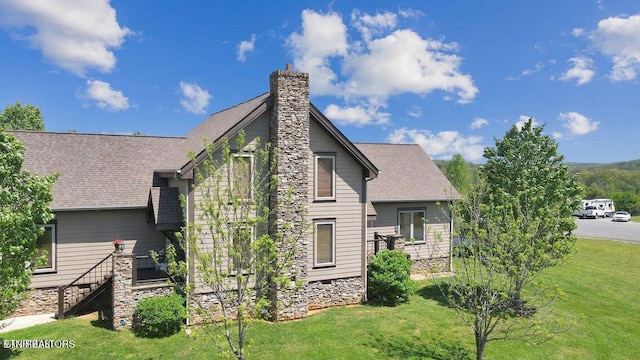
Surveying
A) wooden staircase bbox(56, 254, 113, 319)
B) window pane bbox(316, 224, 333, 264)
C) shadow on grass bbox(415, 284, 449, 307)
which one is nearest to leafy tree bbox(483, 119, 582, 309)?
shadow on grass bbox(415, 284, 449, 307)

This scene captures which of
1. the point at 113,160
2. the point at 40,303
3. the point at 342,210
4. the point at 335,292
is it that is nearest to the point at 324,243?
the point at 342,210

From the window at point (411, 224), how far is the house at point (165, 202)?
168 inches

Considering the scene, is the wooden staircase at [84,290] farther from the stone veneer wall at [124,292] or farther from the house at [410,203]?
the house at [410,203]

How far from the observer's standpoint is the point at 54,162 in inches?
613

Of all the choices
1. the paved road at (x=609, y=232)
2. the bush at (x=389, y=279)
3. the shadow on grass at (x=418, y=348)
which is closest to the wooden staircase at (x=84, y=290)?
the shadow on grass at (x=418, y=348)

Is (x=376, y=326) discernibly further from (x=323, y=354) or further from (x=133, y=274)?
(x=133, y=274)

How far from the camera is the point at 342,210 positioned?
50.3 ft

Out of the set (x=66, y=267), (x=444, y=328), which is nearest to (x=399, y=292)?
(x=444, y=328)

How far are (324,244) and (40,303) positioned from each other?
35.6 feet

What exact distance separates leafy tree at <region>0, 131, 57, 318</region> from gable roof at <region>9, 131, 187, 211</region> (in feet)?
16.6

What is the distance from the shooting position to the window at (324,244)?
48.7 ft

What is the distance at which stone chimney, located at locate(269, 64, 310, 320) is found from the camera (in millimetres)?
13688

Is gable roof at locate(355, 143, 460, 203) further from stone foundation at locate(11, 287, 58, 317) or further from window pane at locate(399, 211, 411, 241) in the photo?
stone foundation at locate(11, 287, 58, 317)

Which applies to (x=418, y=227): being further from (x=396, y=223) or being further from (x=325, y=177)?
(x=325, y=177)
